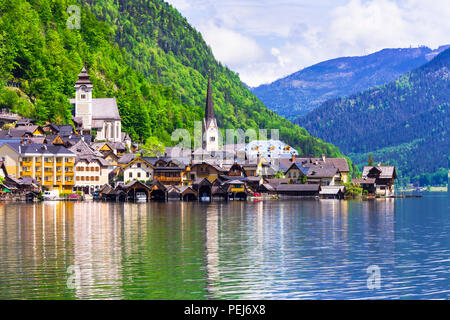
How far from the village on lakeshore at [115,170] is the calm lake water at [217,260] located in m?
62.9

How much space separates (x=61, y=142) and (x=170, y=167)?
21.5 m

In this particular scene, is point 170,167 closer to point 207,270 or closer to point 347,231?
point 347,231

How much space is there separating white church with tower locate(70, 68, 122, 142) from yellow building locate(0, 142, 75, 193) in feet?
126

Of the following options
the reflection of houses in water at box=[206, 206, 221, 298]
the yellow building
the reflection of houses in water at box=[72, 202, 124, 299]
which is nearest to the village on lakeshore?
the yellow building

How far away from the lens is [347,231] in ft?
216

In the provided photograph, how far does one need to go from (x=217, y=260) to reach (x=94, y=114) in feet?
462

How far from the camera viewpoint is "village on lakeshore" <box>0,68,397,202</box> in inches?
5315

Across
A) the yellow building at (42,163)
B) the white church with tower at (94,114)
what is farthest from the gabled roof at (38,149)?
the white church with tower at (94,114)

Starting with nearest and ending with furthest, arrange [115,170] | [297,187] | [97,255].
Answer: [97,255], [115,170], [297,187]

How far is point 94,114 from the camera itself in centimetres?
18112

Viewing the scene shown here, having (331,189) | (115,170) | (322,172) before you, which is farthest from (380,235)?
(322,172)

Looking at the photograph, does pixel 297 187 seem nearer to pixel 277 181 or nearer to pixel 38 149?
pixel 277 181

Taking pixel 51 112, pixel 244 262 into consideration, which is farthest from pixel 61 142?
pixel 244 262

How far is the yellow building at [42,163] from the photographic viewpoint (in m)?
134
